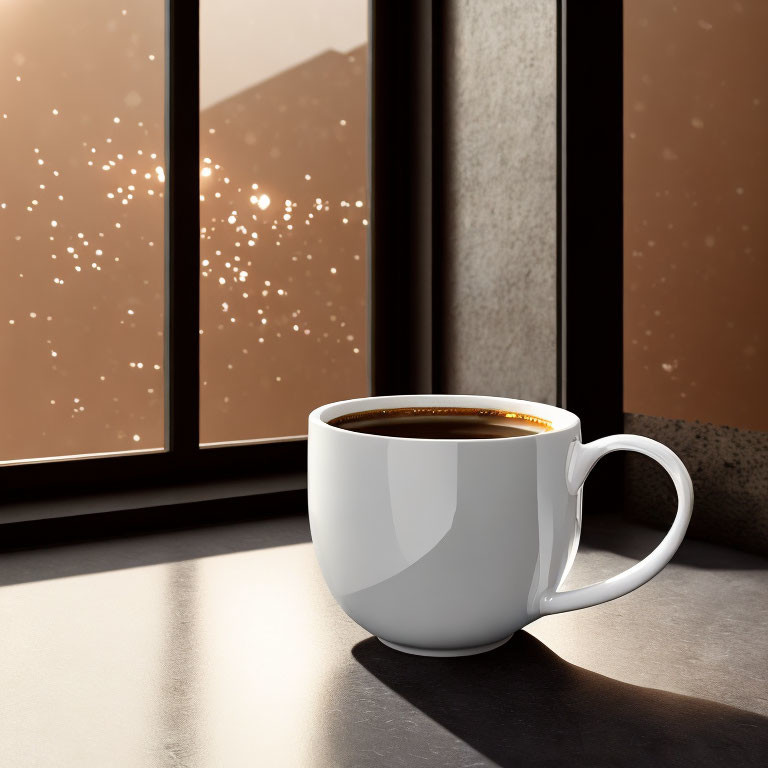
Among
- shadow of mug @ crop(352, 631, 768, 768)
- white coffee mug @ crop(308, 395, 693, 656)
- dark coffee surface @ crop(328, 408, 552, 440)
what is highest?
dark coffee surface @ crop(328, 408, 552, 440)

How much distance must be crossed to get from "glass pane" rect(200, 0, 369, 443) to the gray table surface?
57.4 inches

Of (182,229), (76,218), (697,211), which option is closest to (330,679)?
(182,229)

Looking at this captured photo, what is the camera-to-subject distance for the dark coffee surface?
418mm

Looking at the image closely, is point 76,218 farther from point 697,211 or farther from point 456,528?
point 456,528

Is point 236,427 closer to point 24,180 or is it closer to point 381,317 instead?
point 24,180

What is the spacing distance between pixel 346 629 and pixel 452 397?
0.15 meters

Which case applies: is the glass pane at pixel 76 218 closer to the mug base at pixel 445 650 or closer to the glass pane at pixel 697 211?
the glass pane at pixel 697 211

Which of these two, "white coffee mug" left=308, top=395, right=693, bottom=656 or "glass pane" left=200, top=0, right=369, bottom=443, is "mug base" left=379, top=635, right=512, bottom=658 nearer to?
"white coffee mug" left=308, top=395, right=693, bottom=656

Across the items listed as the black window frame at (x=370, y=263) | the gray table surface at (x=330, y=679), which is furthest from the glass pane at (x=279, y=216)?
the gray table surface at (x=330, y=679)

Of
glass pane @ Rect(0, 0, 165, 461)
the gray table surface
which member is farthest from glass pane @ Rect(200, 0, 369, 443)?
the gray table surface

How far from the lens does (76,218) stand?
196 cm

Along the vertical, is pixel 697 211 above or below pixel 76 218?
below

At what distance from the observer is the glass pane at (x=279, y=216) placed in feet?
6.70

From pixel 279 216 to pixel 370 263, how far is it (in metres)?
1.32
